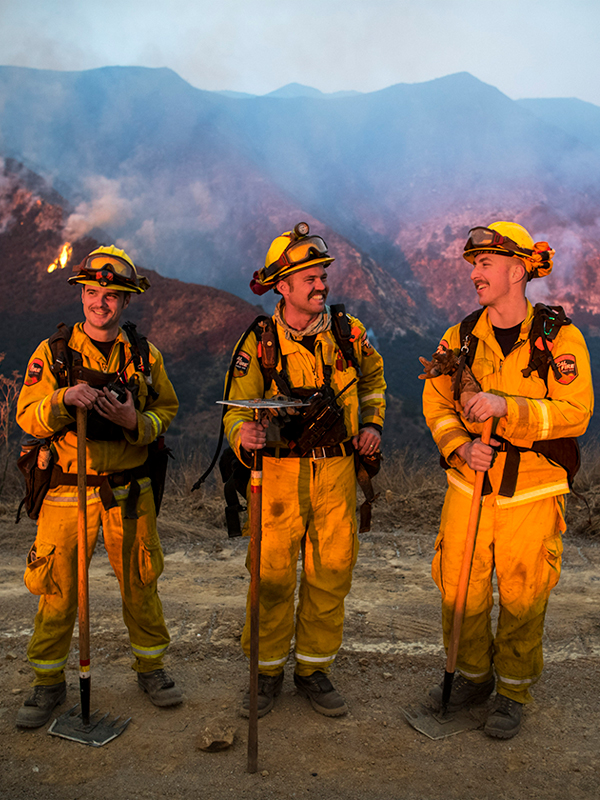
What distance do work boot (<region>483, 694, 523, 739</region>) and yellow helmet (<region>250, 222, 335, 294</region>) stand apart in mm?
2592

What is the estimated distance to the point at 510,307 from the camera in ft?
11.5

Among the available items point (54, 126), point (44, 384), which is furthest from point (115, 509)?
point (54, 126)

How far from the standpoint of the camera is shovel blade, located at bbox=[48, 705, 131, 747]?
3.46 meters

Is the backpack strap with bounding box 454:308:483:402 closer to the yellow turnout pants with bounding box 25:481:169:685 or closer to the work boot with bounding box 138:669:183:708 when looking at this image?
the yellow turnout pants with bounding box 25:481:169:685

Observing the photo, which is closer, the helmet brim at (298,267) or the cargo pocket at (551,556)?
the cargo pocket at (551,556)

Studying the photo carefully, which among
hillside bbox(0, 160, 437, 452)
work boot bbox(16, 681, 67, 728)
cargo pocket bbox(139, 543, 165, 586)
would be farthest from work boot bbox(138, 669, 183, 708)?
hillside bbox(0, 160, 437, 452)

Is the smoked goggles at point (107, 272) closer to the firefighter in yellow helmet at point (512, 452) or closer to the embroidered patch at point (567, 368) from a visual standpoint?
the firefighter in yellow helmet at point (512, 452)

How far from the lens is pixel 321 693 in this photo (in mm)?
3822

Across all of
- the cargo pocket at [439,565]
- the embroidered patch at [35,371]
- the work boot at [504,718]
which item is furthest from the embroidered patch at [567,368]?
the embroidered patch at [35,371]

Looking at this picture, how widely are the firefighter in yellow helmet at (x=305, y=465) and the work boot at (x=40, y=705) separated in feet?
3.53

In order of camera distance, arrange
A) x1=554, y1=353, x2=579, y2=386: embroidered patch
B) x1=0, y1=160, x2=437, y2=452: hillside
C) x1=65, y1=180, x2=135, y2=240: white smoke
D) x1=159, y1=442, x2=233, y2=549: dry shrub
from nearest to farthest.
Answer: x1=554, y1=353, x2=579, y2=386: embroidered patch, x1=159, y1=442, x2=233, y2=549: dry shrub, x1=0, y1=160, x2=437, y2=452: hillside, x1=65, y1=180, x2=135, y2=240: white smoke

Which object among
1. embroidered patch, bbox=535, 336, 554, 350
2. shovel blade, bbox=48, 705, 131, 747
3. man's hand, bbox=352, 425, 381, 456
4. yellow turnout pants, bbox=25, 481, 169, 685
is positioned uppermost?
embroidered patch, bbox=535, 336, 554, 350

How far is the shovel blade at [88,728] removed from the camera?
3459mm

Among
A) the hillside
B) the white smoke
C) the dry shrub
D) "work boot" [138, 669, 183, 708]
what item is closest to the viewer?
"work boot" [138, 669, 183, 708]
